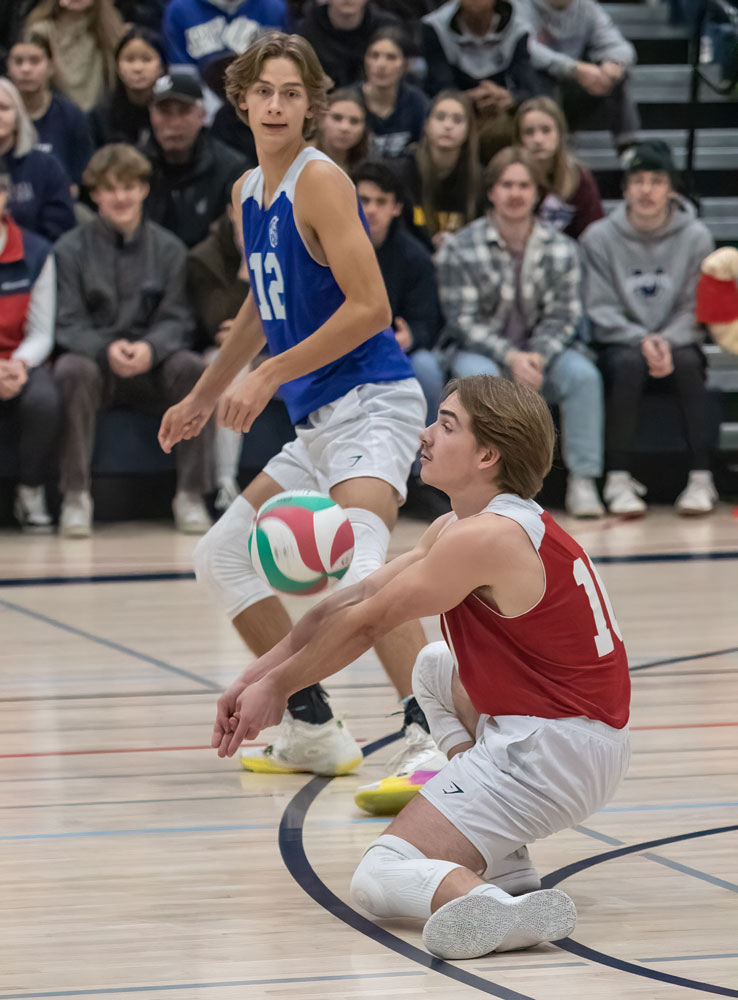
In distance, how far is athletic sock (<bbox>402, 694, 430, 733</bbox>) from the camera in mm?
3879

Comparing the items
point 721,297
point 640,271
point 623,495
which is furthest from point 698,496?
point 640,271

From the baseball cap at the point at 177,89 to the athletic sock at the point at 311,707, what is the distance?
507 cm

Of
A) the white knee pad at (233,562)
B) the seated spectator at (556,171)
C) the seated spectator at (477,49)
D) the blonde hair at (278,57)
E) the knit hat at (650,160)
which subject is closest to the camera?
the blonde hair at (278,57)

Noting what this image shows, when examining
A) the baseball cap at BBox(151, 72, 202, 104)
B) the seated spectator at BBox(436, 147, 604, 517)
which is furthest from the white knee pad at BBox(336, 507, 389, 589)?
the baseball cap at BBox(151, 72, 202, 104)

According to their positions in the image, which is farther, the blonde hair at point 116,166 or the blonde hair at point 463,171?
the blonde hair at point 463,171

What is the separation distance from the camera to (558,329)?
833cm

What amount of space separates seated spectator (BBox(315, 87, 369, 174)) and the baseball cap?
70 centimetres

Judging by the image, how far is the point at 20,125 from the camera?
8234mm

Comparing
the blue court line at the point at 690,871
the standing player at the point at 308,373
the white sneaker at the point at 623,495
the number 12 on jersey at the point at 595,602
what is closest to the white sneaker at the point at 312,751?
the standing player at the point at 308,373

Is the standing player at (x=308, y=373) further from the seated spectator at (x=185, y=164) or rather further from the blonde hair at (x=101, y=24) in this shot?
the blonde hair at (x=101, y=24)

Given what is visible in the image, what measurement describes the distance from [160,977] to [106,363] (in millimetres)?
5552

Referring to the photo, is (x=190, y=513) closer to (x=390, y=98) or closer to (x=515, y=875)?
(x=390, y=98)

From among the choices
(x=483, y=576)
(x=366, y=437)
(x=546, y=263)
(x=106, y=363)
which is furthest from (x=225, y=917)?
(x=546, y=263)

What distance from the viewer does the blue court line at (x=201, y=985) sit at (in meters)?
2.59
